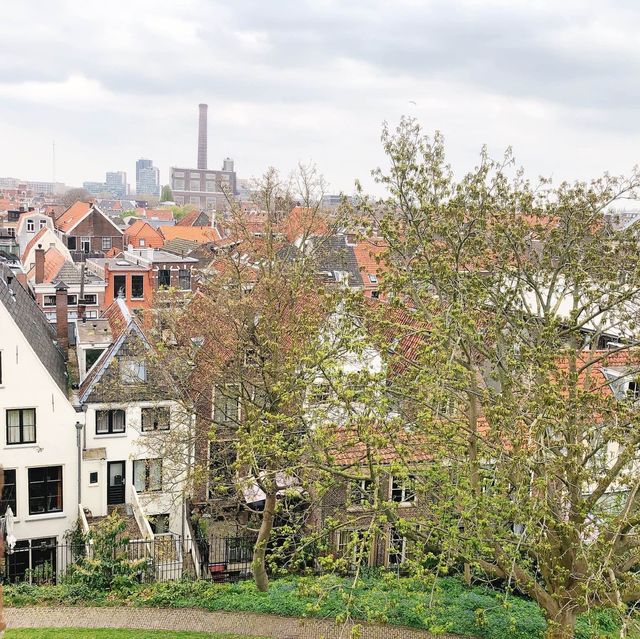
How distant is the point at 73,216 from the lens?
298ft

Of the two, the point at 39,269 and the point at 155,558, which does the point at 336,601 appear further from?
the point at 39,269

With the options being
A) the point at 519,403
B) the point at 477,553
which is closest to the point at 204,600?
the point at 477,553

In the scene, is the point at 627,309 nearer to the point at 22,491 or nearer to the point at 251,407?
the point at 251,407

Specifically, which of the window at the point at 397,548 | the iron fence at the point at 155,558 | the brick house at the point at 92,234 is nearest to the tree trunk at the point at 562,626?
the window at the point at 397,548

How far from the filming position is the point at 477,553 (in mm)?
14984

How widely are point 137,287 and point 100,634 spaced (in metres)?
44.9

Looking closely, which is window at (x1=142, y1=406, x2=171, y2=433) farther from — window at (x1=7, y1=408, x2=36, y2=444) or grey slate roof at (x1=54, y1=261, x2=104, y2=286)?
grey slate roof at (x1=54, y1=261, x2=104, y2=286)

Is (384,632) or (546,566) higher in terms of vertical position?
(546,566)

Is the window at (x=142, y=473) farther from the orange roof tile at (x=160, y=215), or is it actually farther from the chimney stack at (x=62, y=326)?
the orange roof tile at (x=160, y=215)

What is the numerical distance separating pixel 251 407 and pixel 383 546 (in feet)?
28.7

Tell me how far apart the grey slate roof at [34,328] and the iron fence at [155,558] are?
21.0 ft

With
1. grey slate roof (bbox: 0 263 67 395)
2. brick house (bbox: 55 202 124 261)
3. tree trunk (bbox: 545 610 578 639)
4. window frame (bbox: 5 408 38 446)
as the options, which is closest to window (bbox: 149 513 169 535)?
window frame (bbox: 5 408 38 446)

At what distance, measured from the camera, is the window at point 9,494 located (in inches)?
1008

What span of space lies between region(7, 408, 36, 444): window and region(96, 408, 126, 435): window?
7.85 feet
